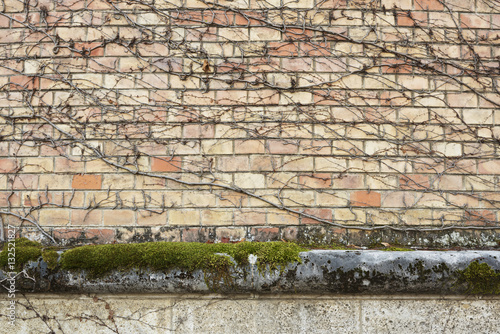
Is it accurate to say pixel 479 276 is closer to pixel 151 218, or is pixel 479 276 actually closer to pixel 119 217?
pixel 151 218

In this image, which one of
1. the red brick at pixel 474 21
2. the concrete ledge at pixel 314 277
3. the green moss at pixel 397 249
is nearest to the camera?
the concrete ledge at pixel 314 277

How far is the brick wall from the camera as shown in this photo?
2074 mm

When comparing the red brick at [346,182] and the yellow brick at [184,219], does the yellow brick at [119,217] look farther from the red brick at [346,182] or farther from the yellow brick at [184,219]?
the red brick at [346,182]

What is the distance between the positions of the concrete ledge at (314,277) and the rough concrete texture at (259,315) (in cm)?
11

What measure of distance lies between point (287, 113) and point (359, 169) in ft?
1.81

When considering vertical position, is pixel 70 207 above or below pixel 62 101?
below

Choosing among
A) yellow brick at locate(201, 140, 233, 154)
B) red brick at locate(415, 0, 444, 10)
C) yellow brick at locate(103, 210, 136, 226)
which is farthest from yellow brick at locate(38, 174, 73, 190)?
red brick at locate(415, 0, 444, 10)

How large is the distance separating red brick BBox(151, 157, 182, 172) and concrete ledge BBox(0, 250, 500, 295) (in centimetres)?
61

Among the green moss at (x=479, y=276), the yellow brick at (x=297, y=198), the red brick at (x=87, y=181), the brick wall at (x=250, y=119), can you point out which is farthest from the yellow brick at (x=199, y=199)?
the green moss at (x=479, y=276)

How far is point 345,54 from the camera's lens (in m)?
2.18

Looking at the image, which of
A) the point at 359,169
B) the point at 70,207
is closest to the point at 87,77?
the point at 70,207

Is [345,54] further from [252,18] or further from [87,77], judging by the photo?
[87,77]

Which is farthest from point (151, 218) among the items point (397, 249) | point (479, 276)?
point (479, 276)

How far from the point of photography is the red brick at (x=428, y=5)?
86.3 inches
